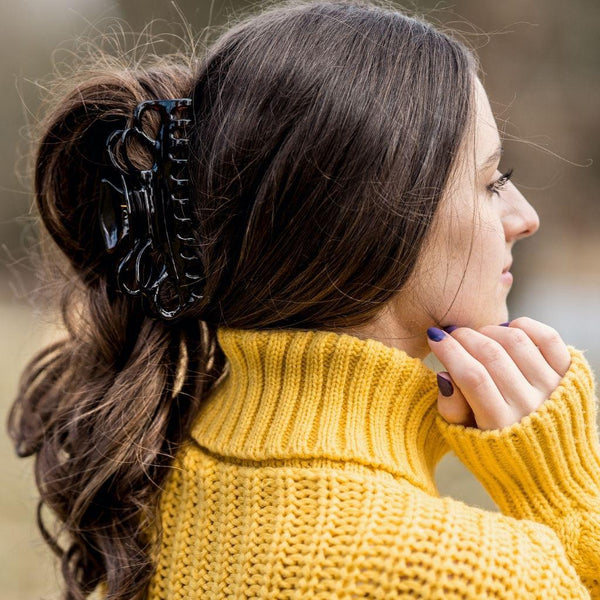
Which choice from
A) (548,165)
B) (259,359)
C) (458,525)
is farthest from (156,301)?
(548,165)

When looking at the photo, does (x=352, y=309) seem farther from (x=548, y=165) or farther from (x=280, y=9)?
(x=548, y=165)

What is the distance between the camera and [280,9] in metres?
1.18

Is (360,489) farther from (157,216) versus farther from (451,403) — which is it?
(157,216)

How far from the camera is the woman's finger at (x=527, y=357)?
1.05 metres

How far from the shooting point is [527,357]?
3.47 ft

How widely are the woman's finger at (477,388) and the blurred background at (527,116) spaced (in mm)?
2183

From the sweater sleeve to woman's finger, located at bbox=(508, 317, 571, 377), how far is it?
1cm

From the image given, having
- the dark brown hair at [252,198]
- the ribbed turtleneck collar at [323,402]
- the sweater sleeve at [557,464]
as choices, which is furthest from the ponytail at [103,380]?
the sweater sleeve at [557,464]

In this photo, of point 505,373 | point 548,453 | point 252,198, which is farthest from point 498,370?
point 252,198

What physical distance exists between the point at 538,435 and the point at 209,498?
0.48 metres

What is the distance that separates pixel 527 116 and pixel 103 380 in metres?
3.19

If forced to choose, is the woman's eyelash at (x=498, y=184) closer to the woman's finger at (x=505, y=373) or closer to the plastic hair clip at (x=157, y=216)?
the woman's finger at (x=505, y=373)

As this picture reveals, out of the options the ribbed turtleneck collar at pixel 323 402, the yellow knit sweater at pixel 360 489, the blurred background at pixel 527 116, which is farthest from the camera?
the blurred background at pixel 527 116

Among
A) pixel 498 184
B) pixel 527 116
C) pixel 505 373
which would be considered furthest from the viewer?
pixel 527 116
